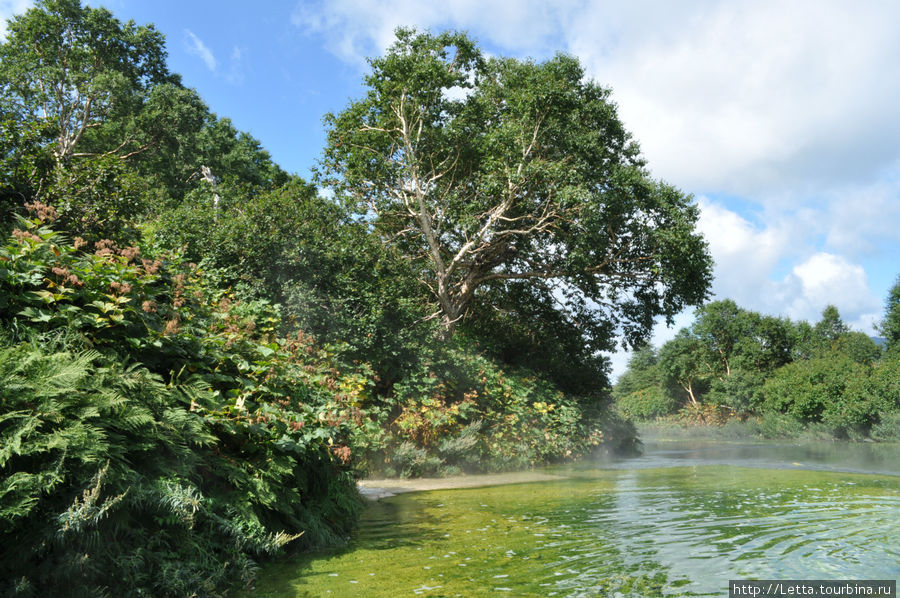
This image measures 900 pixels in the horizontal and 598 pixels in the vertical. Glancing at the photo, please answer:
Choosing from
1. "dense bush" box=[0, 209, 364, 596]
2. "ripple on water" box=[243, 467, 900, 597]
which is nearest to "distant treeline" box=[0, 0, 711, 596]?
"dense bush" box=[0, 209, 364, 596]

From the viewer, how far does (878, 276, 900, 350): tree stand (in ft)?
143

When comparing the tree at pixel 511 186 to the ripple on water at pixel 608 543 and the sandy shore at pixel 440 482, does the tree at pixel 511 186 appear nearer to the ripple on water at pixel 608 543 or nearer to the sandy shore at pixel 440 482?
the sandy shore at pixel 440 482

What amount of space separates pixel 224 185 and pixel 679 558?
15.4 metres

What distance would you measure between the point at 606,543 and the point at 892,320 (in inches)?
1937

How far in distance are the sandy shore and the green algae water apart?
83 cm

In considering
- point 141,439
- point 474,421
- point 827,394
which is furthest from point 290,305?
point 827,394

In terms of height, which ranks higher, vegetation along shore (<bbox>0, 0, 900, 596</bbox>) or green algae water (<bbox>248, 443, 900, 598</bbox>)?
vegetation along shore (<bbox>0, 0, 900, 596</bbox>)

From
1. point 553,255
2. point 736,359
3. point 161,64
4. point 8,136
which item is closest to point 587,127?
point 553,255

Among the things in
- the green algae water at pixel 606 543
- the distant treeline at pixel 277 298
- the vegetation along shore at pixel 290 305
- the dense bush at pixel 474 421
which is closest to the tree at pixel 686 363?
the vegetation along shore at pixel 290 305

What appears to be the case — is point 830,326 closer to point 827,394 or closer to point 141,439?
point 827,394

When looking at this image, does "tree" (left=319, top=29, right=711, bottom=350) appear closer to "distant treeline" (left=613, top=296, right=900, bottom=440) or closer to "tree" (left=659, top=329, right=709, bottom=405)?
"distant treeline" (left=613, top=296, right=900, bottom=440)

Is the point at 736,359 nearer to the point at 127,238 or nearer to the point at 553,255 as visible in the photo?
the point at 553,255

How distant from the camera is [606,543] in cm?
657

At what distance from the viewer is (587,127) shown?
2089cm
